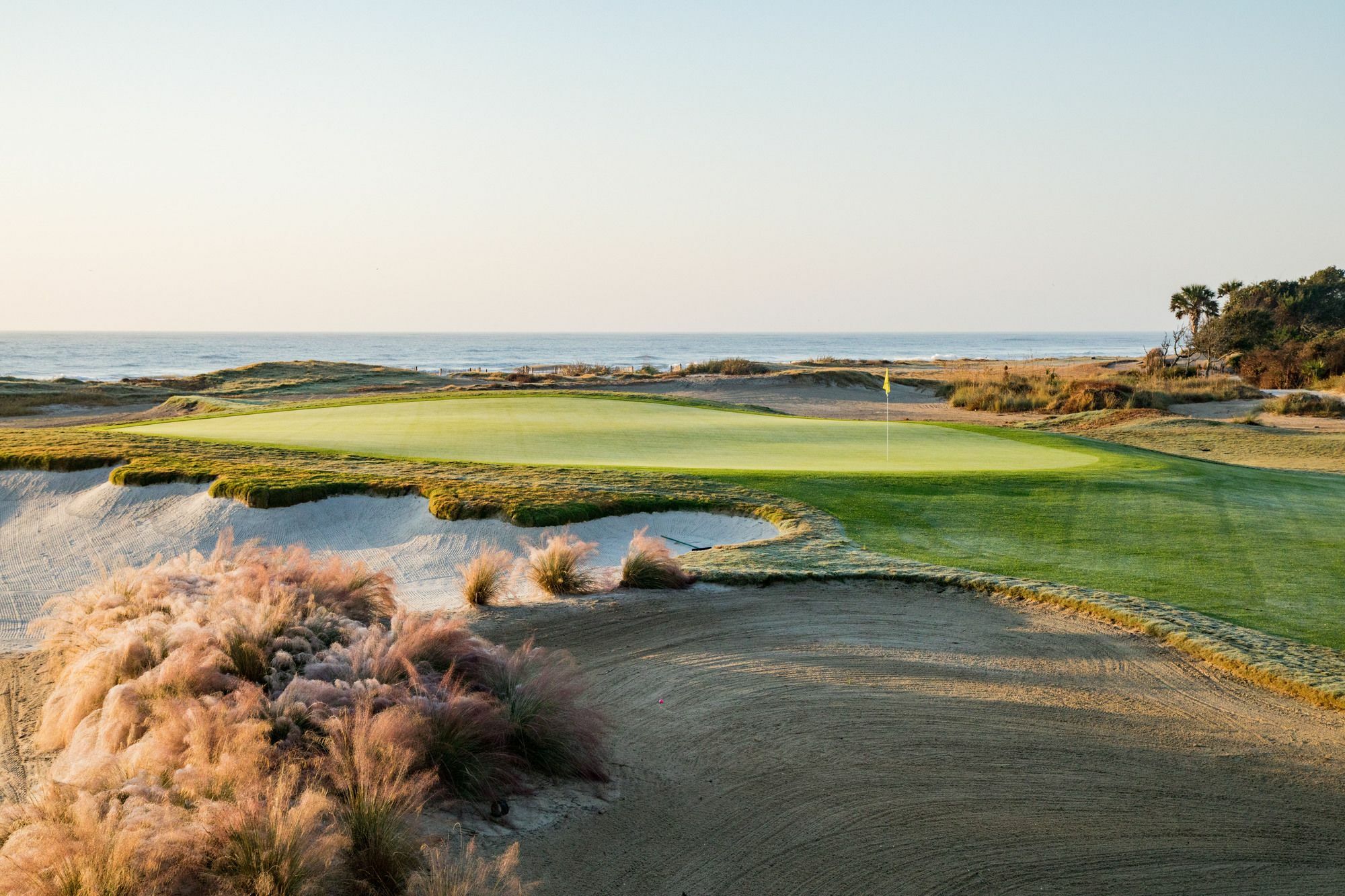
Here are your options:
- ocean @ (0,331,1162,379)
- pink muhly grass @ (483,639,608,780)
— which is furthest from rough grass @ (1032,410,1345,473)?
ocean @ (0,331,1162,379)

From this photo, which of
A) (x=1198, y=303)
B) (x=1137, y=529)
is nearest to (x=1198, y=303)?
(x=1198, y=303)

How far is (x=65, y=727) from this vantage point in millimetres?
5430

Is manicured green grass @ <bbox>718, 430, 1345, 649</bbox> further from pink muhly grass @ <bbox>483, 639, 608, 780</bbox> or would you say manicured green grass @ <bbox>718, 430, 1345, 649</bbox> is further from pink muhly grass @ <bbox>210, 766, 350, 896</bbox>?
pink muhly grass @ <bbox>210, 766, 350, 896</bbox>

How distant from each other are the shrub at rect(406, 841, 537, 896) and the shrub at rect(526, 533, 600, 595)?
490 centimetres

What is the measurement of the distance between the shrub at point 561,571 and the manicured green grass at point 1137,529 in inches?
126

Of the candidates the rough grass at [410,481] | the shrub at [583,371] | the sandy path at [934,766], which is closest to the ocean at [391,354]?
the shrub at [583,371]

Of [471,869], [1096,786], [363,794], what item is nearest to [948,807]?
[1096,786]

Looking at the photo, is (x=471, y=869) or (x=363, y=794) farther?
(x=363, y=794)

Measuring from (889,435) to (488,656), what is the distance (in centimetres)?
1528

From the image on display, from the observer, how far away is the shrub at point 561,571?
862 centimetres

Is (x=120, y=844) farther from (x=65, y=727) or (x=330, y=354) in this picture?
(x=330, y=354)

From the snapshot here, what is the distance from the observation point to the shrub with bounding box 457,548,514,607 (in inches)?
320

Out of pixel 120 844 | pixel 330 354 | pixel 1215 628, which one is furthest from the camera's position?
pixel 330 354

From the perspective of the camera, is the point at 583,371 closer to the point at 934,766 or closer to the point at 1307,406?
the point at 1307,406
